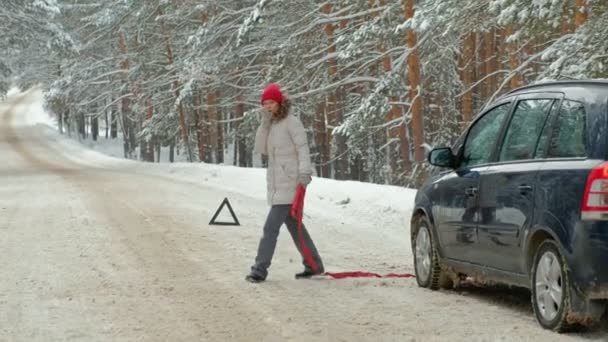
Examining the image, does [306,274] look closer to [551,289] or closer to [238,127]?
[551,289]

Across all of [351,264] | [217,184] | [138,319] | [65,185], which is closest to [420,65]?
[217,184]

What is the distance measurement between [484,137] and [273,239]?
233cm

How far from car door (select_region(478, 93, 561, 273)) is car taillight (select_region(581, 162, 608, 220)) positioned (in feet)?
2.21

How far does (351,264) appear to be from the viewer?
10.7 metres

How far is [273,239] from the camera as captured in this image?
944 cm

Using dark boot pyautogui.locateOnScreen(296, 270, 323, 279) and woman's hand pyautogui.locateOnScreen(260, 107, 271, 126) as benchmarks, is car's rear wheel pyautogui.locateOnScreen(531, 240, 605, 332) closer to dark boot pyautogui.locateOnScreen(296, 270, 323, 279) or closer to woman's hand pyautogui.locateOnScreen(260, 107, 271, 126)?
dark boot pyautogui.locateOnScreen(296, 270, 323, 279)

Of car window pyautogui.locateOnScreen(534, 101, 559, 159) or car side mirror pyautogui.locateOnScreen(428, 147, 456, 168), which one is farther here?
car side mirror pyautogui.locateOnScreen(428, 147, 456, 168)

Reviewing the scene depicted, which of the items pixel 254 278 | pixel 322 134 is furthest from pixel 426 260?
pixel 322 134

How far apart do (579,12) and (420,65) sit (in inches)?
402

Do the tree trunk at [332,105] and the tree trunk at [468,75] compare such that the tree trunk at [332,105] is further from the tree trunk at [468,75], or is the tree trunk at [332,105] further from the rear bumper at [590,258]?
the rear bumper at [590,258]

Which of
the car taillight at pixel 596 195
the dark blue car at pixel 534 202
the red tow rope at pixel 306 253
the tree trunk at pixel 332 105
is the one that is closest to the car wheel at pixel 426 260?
the dark blue car at pixel 534 202

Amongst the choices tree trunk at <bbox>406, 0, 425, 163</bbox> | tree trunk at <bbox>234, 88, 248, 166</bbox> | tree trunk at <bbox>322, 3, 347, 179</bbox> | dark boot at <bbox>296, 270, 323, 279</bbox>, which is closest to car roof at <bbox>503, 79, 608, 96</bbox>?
dark boot at <bbox>296, 270, 323, 279</bbox>

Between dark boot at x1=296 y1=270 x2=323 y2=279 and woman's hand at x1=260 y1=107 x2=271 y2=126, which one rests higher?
woman's hand at x1=260 y1=107 x2=271 y2=126

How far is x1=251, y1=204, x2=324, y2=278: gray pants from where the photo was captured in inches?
363
